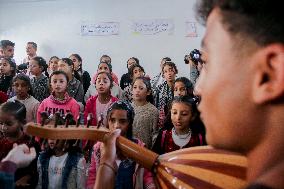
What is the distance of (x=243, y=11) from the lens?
513 millimetres

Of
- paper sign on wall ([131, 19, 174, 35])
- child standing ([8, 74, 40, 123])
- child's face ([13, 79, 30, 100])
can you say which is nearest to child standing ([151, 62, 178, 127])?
child standing ([8, 74, 40, 123])

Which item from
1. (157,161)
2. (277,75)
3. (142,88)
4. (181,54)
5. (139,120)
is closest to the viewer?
(277,75)

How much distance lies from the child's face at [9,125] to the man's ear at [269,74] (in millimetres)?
2019

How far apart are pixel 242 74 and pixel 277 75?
0.05 meters

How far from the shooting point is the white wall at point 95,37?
6.83m

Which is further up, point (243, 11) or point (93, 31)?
point (93, 31)

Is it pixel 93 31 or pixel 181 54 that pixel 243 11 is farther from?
pixel 93 31

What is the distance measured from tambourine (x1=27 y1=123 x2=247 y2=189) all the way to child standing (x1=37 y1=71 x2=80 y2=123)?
192cm

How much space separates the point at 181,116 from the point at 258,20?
2181mm

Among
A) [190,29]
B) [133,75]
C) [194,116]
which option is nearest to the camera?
[194,116]

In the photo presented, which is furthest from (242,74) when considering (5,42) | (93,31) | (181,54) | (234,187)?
(93,31)

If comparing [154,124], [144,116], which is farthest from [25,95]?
[154,124]

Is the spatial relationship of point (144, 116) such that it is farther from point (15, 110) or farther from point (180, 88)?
point (15, 110)

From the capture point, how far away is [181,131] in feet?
8.65
